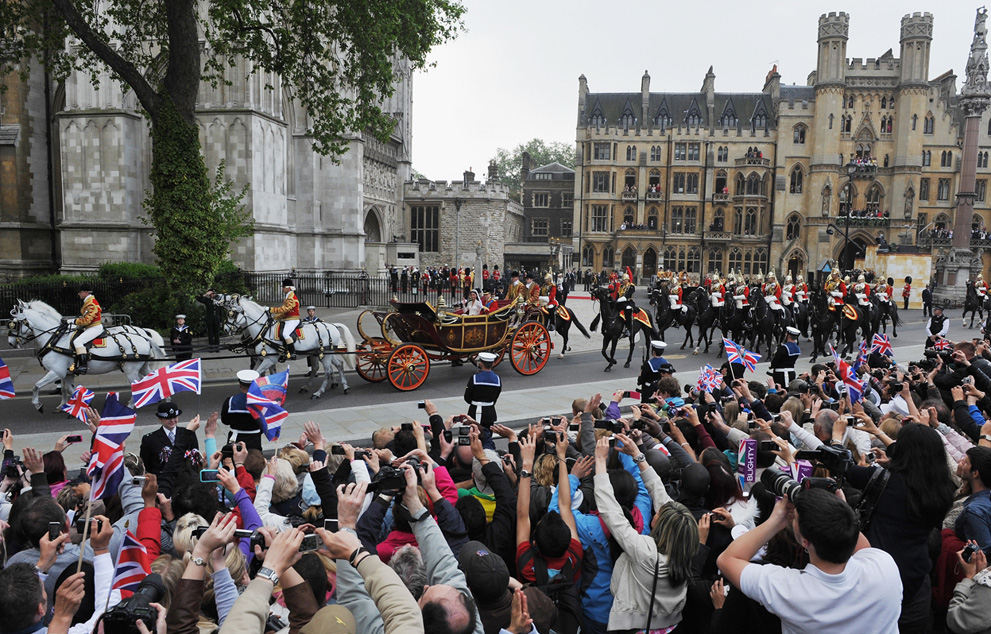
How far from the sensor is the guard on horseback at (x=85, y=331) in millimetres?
10805

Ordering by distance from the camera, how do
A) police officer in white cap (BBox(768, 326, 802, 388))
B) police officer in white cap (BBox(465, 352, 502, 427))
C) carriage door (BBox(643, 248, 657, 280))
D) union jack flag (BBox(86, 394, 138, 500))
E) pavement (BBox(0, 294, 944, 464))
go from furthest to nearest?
carriage door (BBox(643, 248, 657, 280)) < police officer in white cap (BBox(768, 326, 802, 388)) < pavement (BBox(0, 294, 944, 464)) < police officer in white cap (BBox(465, 352, 502, 427)) < union jack flag (BBox(86, 394, 138, 500))

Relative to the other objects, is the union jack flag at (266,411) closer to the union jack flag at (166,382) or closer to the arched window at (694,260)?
the union jack flag at (166,382)

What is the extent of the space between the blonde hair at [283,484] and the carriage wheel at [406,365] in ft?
26.2

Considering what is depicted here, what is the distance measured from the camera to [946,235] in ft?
162

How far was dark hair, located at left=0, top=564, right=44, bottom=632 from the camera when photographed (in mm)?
2529

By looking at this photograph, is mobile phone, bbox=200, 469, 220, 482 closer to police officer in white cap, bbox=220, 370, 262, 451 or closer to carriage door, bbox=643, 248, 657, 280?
police officer in white cap, bbox=220, 370, 262, 451

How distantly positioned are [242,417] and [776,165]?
6264 cm

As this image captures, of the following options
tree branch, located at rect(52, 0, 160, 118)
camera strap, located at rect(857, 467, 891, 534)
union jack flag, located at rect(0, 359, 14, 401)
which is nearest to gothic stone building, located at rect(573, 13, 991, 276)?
tree branch, located at rect(52, 0, 160, 118)

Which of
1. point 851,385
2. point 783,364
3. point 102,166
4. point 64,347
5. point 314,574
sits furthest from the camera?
point 102,166

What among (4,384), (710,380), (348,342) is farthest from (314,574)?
(348,342)

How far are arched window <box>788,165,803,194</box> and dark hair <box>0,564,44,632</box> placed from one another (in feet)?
215

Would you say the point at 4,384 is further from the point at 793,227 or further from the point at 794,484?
the point at 793,227

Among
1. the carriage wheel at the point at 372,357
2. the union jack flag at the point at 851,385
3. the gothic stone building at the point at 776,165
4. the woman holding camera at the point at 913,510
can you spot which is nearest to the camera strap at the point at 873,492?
the woman holding camera at the point at 913,510

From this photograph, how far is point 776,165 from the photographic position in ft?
198
